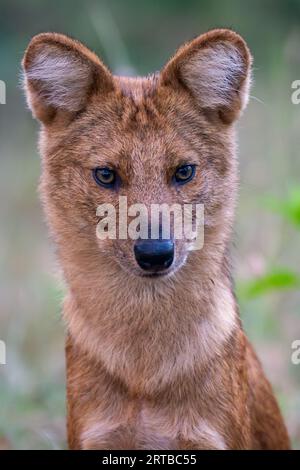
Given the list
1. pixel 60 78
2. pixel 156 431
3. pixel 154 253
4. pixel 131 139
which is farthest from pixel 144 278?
pixel 60 78

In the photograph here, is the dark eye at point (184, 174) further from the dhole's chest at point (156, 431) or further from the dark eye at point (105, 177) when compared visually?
the dhole's chest at point (156, 431)

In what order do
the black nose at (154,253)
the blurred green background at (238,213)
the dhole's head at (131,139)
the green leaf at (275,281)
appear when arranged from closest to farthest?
the black nose at (154,253)
the dhole's head at (131,139)
the green leaf at (275,281)
the blurred green background at (238,213)

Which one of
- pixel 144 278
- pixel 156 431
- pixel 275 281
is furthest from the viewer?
pixel 275 281

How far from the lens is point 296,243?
9.05m

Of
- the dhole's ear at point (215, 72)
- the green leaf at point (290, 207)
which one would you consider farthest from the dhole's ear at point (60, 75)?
the green leaf at point (290, 207)

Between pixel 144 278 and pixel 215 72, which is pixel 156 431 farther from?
pixel 215 72

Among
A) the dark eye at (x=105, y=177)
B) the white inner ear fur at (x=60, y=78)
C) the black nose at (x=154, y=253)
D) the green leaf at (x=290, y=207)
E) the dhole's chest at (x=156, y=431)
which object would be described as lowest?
the dhole's chest at (x=156, y=431)

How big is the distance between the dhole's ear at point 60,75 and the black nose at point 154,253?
980 millimetres

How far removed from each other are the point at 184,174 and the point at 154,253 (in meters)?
0.55

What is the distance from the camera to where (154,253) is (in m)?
5.46

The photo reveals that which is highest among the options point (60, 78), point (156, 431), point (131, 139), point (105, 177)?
point (60, 78)

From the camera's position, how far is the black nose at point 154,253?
5461 mm
